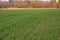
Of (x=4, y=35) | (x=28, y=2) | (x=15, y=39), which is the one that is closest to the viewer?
(x=15, y=39)

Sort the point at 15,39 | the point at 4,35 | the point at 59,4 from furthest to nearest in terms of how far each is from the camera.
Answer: the point at 59,4, the point at 4,35, the point at 15,39

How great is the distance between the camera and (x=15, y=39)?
5.17 m

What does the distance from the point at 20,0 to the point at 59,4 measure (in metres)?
4.94

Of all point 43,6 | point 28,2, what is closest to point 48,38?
point 43,6

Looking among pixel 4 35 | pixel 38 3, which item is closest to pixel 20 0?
pixel 38 3

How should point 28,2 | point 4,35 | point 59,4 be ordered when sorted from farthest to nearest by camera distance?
point 28,2
point 59,4
point 4,35

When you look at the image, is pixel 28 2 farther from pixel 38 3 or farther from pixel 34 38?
pixel 34 38

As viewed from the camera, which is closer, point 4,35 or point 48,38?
point 48,38

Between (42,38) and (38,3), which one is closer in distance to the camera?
(42,38)

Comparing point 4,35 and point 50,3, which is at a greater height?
point 4,35

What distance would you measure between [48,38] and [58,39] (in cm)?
29

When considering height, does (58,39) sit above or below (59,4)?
above

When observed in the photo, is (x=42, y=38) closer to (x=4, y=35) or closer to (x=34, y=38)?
(x=34, y=38)

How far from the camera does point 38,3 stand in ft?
71.5
